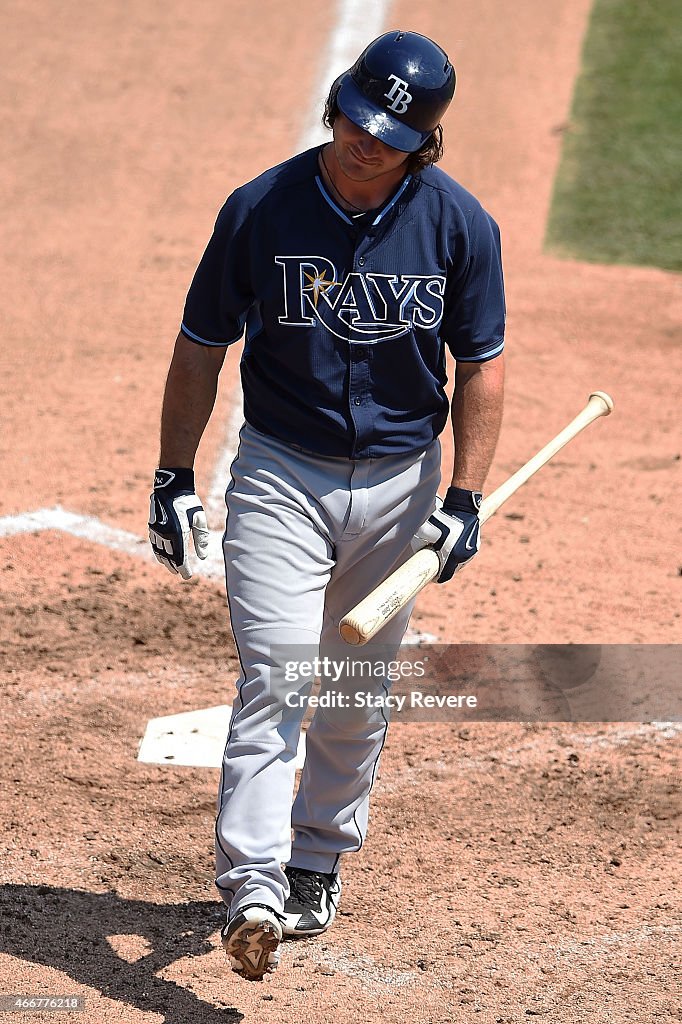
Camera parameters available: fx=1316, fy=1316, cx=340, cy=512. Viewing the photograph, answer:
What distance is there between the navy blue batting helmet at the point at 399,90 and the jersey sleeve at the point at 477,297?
0.89 feet

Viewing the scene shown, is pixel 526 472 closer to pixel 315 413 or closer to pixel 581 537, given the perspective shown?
pixel 315 413

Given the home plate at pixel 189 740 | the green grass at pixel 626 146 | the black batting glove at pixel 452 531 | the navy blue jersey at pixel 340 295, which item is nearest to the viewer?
the navy blue jersey at pixel 340 295

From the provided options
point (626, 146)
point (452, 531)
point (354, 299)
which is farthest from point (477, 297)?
point (626, 146)

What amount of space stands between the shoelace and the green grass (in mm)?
6438

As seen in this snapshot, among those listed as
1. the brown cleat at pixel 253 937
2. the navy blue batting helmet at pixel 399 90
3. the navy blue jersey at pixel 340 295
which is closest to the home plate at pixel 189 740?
the brown cleat at pixel 253 937

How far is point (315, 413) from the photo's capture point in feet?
10.8

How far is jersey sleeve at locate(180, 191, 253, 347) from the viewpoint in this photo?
326 centimetres

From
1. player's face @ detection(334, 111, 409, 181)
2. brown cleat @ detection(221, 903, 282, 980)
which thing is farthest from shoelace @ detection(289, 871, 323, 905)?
player's face @ detection(334, 111, 409, 181)

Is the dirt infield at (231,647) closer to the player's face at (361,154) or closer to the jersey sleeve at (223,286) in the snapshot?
the jersey sleeve at (223,286)

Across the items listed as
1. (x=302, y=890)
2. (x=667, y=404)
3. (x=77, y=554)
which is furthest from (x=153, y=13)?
(x=302, y=890)

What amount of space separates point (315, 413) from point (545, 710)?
6.22 feet

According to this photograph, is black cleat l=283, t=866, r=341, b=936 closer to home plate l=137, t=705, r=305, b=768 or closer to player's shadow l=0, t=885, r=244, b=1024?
player's shadow l=0, t=885, r=244, b=1024

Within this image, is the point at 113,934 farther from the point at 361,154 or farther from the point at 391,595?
the point at 361,154

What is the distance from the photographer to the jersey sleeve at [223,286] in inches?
128
